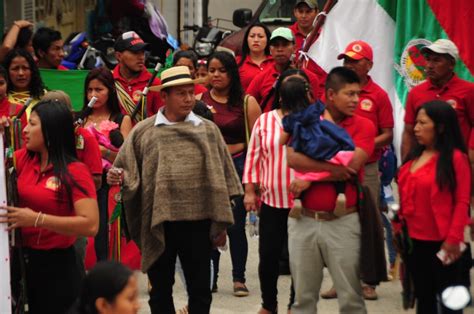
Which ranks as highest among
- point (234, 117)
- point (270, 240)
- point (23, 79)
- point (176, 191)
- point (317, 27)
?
point (317, 27)

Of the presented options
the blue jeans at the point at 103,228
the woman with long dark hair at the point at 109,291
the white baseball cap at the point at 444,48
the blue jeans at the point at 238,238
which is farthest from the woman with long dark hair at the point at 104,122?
the woman with long dark hair at the point at 109,291

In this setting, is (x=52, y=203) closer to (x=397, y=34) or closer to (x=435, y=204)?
(x=435, y=204)

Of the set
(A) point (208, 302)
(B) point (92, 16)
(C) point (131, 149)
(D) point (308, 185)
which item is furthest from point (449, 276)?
(B) point (92, 16)

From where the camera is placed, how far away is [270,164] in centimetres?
868

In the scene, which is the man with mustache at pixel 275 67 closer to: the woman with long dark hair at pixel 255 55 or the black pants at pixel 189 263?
the woman with long dark hair at pixel 255 55

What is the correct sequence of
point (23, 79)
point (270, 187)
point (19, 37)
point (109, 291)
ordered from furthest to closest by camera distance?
point (19, 37) < point (23, 79) < point (270, 187) < point (109, 291)

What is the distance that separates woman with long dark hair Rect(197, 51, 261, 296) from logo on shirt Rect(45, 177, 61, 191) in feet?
10.1

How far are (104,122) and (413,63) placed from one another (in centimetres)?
285

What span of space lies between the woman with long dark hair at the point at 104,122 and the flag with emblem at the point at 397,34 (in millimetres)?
2373

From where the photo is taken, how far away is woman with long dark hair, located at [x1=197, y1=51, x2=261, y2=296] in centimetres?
997

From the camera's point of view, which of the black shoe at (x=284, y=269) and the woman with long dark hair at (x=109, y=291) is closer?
the woman with long dark hair at (x=109, y=291)

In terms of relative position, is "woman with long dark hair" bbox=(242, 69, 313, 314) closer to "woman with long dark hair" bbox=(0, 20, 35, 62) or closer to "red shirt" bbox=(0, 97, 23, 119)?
"red shirt" bbox=(0, 97, 23, 119)

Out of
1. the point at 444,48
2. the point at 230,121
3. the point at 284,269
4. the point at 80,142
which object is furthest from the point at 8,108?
the point at 444,48

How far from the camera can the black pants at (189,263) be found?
806 cm
